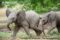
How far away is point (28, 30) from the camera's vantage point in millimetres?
2127

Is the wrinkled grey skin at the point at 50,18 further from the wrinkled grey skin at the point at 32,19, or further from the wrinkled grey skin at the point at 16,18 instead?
the wrinkled grey skin at the point at 16,18

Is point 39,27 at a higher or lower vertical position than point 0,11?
lower

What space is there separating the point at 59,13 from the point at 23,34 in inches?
15.6

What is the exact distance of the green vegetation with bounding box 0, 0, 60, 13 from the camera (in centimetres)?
213

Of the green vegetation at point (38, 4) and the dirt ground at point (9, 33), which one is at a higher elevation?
the green vegetation at point (38, 4)

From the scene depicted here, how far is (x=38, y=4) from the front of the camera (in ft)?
7.02

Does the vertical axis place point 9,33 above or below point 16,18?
below

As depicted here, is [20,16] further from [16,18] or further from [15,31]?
[15,31]

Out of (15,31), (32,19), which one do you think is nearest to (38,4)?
(32,19)

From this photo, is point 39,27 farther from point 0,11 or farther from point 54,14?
point 0,11

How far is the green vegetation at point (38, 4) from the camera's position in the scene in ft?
7.00

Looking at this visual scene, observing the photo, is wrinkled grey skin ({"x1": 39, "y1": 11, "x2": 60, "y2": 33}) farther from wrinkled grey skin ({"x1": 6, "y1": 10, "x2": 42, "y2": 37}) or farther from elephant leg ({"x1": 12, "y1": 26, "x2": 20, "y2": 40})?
elephant leg ({"x1": 12, "y1": 26, "x2": 20, "y2": 40})

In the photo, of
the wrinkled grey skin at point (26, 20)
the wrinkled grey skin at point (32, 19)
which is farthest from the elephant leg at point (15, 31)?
the wrinkled grey skin at point (32, 19)

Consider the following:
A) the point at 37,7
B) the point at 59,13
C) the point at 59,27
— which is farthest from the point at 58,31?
the point at 37,7
